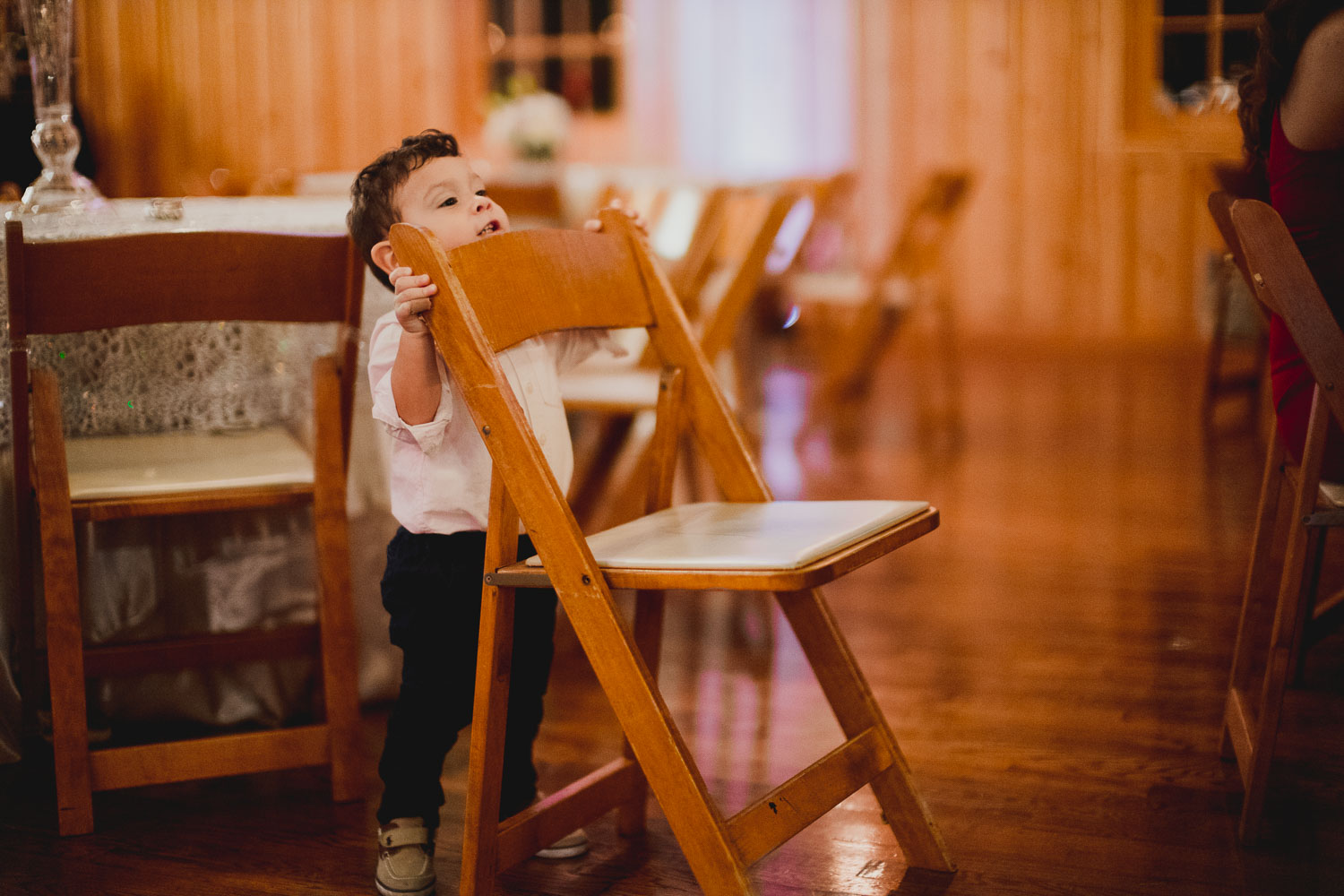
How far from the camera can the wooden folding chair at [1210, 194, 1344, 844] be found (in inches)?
57.1

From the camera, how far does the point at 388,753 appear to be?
1514mm

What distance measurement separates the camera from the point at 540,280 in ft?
4.66

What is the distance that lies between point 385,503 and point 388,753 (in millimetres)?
638

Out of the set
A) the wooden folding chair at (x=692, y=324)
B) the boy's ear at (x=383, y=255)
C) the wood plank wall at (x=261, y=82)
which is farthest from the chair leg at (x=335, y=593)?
the wood plank wall at (x=261, y=82)

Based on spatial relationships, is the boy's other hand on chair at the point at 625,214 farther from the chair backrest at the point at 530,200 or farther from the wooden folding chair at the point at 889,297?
the wooden folding chair at the point at 889,297

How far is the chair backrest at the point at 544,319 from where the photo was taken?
49.9 inches

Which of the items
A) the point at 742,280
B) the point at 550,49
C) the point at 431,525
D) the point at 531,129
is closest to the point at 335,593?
the point at 431,525

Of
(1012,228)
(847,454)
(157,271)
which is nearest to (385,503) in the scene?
(157,271)

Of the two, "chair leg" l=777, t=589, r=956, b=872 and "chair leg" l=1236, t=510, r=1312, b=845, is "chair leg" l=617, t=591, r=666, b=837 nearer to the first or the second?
"chair leg" l=777, t=589, r=956, b=872

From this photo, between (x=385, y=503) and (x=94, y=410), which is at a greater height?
(x=94, y=410)

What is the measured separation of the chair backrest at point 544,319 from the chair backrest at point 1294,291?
603 mm

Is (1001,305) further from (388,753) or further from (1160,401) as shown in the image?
(388,753)

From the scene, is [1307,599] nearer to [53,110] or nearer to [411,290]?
[411,290]

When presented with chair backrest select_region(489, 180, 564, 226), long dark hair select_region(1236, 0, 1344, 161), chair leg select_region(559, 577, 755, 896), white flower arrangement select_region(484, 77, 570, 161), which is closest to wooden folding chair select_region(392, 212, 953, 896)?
chair leg select_region(559, 577, 755, 896)
